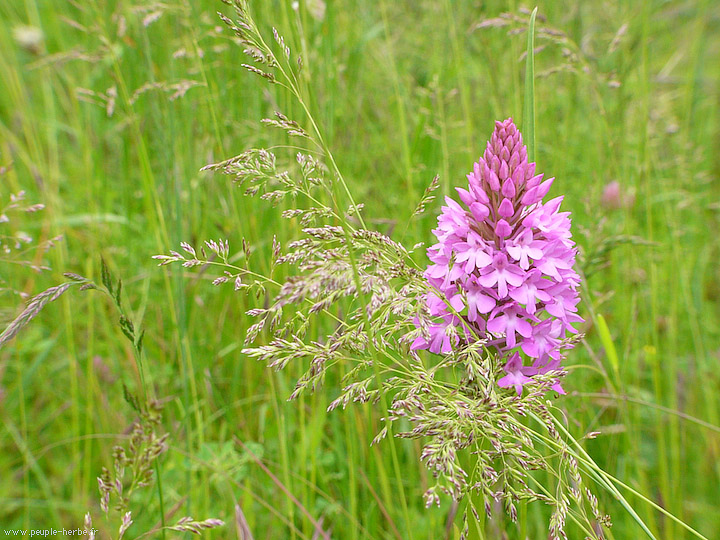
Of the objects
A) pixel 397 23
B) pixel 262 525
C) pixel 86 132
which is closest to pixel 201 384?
pixel 262 525

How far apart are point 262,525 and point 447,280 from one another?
1.08m

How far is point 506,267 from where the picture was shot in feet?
3.10

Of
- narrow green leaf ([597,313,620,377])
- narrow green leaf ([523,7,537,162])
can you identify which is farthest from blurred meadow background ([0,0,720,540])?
narrow green leaf ([523,7,537,162])

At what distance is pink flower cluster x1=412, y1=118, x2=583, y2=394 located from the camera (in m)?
0.93

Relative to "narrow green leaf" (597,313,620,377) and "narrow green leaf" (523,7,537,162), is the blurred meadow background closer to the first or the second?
"narrow green leaf" (597,313,620,377)

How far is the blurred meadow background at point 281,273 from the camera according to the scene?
1.54 m

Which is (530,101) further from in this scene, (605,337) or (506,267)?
(605,337)

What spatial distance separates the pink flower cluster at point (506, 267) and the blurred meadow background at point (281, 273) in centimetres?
33

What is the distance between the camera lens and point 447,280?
937 mm

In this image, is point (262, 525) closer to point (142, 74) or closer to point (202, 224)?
point (202, 224)

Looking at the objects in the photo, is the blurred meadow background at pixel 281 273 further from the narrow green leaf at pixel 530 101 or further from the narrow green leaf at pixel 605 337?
the narrow green leaf at pixel 530 101

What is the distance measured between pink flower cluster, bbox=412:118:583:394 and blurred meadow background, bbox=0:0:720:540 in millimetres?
328

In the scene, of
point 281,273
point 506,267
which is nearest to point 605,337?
point 506,267

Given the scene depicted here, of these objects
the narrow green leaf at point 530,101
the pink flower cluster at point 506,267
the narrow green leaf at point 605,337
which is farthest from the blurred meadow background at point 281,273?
the narrow green leaf at point 530,101
